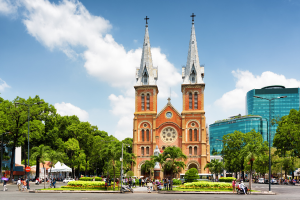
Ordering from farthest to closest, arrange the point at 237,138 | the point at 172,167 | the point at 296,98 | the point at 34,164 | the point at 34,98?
the point at 296,98 < the point at 237,138 < the point at 34,164 < the point at 34,98 < the point at 172,167

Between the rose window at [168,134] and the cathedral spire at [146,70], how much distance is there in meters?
11.7

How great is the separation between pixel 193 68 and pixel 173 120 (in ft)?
43.9

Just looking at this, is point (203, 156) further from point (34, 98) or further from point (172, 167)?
point (34, 98)

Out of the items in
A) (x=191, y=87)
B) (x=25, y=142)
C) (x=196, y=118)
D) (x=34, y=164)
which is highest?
(x=191, y=87)

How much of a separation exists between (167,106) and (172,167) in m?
33.7

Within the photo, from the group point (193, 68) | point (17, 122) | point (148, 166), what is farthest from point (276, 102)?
point (17, 122)

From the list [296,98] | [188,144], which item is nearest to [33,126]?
[188,144]

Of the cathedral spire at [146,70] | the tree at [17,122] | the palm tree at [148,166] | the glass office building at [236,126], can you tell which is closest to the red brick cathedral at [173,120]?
the cathedral spire at [146,70]

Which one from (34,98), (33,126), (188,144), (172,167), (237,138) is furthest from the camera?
(188,144)

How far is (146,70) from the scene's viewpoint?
76.4m

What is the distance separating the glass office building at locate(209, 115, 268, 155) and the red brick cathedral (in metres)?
64.1

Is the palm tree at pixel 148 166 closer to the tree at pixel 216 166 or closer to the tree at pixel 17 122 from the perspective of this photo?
the tree at pixel 216 166

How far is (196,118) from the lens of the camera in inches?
2842

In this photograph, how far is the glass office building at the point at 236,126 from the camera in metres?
147
